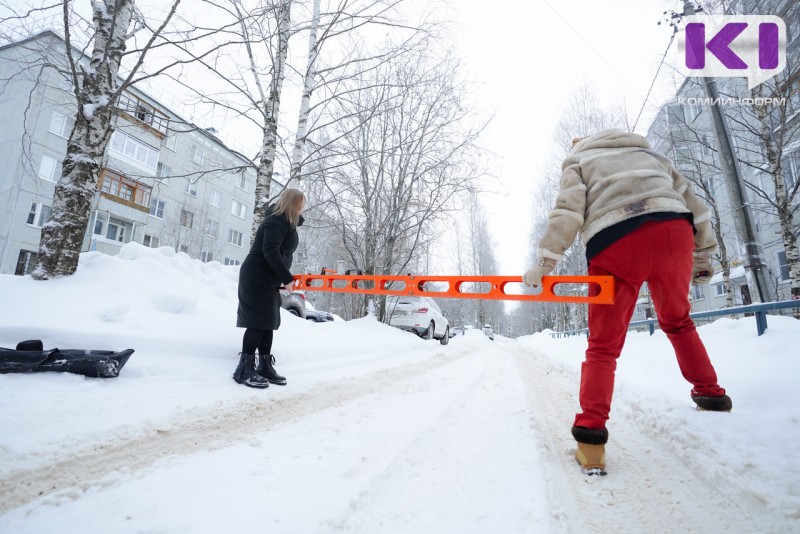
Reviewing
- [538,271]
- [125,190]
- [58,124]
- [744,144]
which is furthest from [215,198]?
[744,144]

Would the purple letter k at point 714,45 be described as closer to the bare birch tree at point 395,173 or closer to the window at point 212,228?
the bare birch tree at point 395,173

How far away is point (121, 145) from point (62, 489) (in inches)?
1019

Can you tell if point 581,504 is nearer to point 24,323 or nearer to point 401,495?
point 401,495

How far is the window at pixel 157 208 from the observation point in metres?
23.8

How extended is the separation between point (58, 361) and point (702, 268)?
450 centimetres

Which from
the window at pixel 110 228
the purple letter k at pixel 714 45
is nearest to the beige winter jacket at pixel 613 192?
the purple letter k at pixel 714 45

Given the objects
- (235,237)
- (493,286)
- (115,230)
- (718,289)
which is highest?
(235,237)

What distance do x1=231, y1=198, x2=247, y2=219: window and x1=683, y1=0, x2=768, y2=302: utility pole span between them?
3125 centimetres

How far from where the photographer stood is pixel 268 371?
3.28 m

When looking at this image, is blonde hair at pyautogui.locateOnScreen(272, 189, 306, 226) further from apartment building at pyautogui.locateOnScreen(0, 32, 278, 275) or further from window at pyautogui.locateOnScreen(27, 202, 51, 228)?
window at pyautogui.locateOnScreen(27, 202, 51, 228)

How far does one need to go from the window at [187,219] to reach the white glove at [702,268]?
2891 centimetres

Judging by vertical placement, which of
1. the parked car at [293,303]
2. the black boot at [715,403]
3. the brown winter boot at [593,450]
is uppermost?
the parked car at [293,303]

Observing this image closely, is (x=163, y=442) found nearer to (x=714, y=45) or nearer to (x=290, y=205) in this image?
(x=290, y=205)

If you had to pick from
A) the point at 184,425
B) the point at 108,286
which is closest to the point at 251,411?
the point at 184,425
